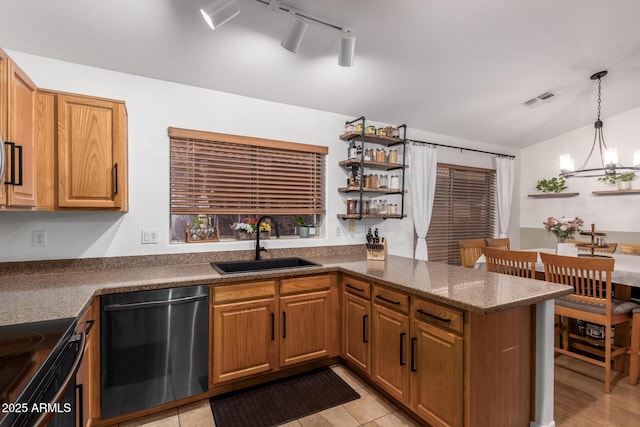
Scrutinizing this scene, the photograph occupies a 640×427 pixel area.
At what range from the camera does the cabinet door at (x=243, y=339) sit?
2182mm

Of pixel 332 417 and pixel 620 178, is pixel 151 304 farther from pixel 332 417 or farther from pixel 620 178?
pixel 620 178

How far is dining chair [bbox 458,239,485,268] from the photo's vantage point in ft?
11.7

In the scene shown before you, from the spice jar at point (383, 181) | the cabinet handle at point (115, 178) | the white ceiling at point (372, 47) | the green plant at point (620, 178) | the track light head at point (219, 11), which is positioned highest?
the white ceiling at point (372, 47)

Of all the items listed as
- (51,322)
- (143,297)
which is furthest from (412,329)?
(51,322)

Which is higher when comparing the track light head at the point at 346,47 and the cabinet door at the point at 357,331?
the track light head at the point at 346,47

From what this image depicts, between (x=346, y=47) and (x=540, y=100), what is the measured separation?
8.87 ft

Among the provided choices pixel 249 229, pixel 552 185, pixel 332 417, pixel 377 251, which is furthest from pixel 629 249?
pixel 249 229

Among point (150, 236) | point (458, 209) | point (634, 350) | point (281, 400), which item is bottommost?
point (281, 400)

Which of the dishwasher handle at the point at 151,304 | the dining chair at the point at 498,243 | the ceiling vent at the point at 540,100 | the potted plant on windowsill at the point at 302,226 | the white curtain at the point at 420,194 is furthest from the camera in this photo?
the dining chair at the point at 498,243

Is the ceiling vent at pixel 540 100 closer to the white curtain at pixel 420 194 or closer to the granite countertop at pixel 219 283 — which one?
the white curtain at pixel 420 194

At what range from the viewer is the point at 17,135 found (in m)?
1.65

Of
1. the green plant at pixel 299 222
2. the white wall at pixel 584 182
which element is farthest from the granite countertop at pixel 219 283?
the white wall at pixel 584 182

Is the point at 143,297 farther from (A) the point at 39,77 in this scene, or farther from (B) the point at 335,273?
(A) the point at 39,77

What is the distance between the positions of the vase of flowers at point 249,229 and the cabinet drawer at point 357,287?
0.87 m
